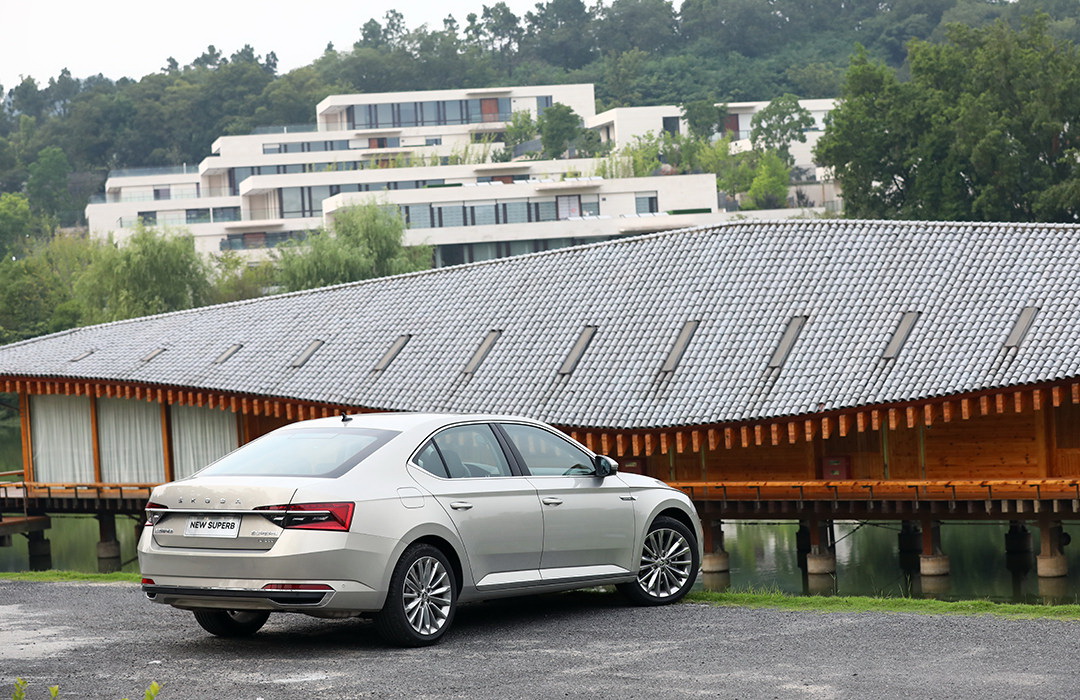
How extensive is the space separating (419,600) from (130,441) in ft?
92.8

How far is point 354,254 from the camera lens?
6644 cm

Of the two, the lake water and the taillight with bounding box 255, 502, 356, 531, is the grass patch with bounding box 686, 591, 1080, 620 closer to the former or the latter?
the taillight with bounding box 255, 502, 356, 531

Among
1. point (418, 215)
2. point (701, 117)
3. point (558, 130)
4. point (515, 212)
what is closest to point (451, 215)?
point (418, 215)

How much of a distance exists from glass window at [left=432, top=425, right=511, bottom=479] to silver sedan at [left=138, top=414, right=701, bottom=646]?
10mm

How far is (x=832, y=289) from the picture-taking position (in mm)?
30750

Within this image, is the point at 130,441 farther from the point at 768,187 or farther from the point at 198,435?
the point at 768,187

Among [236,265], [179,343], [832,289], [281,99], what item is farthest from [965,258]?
[281,99]

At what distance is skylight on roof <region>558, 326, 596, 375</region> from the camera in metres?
31.9

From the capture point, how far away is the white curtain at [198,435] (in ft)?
119

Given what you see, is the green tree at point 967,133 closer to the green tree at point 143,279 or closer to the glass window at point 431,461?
the green tree at point 143,279

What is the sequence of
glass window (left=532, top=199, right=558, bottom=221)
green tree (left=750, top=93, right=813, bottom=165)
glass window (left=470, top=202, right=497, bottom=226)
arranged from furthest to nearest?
green tree (left=750, top=93, right=813, bottom=165) → glass window (left=532, top=199, right=558, bottom=221) → glass window (left=470, top=202, right=497, bottom=226)

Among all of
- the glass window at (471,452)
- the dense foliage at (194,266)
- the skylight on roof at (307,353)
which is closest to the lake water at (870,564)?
the skylight on roof at (307,353)

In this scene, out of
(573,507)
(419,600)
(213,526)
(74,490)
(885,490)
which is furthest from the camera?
(74,490)

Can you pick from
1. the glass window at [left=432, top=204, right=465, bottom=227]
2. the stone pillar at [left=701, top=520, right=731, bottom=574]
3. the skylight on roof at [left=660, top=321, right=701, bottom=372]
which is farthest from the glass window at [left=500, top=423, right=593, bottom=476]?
the glass window at [left=432, top=204, right=465, bottom=227]
